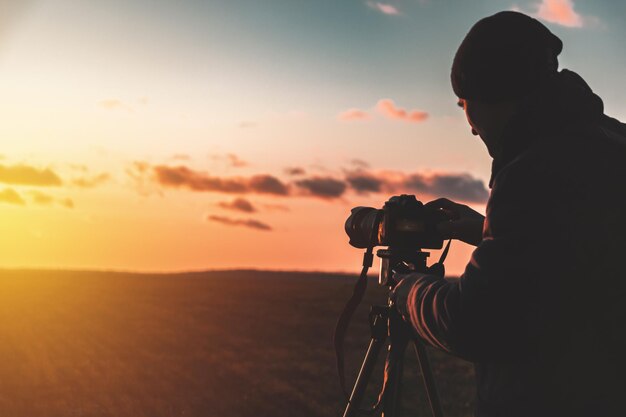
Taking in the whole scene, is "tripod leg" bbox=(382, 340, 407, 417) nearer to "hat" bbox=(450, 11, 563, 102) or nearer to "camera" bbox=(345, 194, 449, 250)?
"camera" bbox=(345, 194, 449, 250)

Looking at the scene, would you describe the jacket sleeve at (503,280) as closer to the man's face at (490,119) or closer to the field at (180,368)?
the man's face at (490,119)

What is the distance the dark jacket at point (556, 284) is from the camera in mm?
2012

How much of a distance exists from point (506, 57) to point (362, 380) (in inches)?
69.0

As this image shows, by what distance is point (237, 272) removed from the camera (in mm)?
148125

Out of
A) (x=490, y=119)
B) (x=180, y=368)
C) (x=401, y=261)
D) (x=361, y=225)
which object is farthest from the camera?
(x=180, y=368)

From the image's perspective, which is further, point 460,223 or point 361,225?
point 361,225

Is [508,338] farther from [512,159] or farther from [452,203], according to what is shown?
[452,203]

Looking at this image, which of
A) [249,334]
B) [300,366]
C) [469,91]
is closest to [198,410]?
[300,366]

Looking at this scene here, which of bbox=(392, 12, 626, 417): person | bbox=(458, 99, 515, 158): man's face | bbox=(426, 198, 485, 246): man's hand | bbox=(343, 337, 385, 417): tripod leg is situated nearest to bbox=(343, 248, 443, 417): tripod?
bbox=(343, 337, 385, 417): tripod leg

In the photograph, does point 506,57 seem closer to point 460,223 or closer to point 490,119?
point 490,119

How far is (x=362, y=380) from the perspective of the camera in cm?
342

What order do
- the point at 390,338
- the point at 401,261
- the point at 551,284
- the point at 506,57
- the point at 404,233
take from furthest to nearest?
the point at 390,338 → the point at 401,261 → the point at 404,233 → the point at 506,57 → the point at 551,284

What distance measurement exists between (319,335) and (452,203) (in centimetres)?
1617

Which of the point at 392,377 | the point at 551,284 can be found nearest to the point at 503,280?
the point at 551,284
